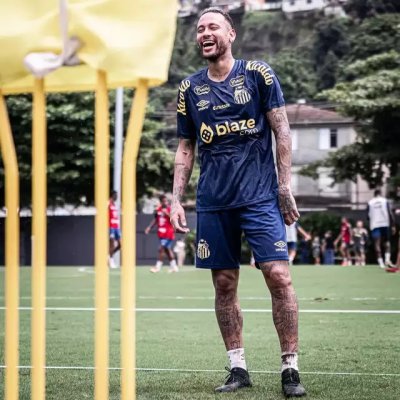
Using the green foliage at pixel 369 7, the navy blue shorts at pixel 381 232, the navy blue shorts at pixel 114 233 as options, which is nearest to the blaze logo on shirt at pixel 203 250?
the navy blue shorts at pixel 381 232

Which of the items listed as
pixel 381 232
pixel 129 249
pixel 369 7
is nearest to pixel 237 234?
pixel 129 249

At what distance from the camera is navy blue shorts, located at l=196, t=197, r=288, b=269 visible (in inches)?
224

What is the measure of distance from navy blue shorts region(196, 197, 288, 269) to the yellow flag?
2426 mm

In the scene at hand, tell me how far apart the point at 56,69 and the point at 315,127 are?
71.5 m

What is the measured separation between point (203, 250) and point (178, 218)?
237 mm

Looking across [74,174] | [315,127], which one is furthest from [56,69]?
[315,127]

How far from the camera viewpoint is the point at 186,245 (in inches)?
1560

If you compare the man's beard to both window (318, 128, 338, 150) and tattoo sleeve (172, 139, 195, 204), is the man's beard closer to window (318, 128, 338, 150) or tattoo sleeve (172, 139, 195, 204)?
tattoo sleeve (172, 139, 195, 204)

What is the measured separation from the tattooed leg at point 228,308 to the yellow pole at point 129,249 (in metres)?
2.59

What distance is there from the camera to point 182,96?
589 cm

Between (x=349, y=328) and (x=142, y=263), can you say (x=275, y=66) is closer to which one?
(x=142, y=263)

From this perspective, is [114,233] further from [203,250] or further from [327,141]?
[327,141]

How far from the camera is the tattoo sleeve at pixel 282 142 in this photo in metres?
5.65

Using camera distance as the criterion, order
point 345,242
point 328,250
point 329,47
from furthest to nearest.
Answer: point 329,47
point 328,250
point 345,242
